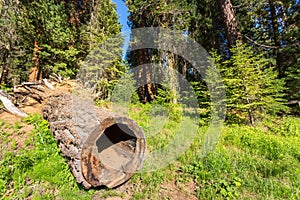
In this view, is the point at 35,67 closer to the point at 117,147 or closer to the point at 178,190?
the point at 117,147

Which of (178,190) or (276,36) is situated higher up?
(276,36)

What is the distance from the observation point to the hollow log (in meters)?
2.21

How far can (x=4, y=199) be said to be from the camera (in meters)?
2.06

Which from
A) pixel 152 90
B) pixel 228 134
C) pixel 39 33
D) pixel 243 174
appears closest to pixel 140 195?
pixel 243 174

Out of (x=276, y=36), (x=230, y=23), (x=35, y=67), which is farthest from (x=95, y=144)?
(x=276, y=36)

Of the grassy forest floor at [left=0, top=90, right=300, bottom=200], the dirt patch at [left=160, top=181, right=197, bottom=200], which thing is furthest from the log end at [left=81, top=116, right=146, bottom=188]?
the dirt patch at [left=160, top=181, right=197, bottom=200]

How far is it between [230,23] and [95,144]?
23.4ft

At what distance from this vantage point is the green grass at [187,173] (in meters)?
2.25

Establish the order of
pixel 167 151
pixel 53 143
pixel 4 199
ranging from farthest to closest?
pixel 167 151
pixel 53 143
pixel 4 199

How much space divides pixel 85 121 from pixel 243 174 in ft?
8.59

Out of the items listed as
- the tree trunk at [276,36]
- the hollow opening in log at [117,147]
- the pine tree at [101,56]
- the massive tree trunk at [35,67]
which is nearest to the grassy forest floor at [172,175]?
the hollow opening in log at [117,147]

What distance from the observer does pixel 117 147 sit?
10.5ft

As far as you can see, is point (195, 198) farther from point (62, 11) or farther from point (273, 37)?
point (273, 37)

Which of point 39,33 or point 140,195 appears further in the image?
point 39,33
